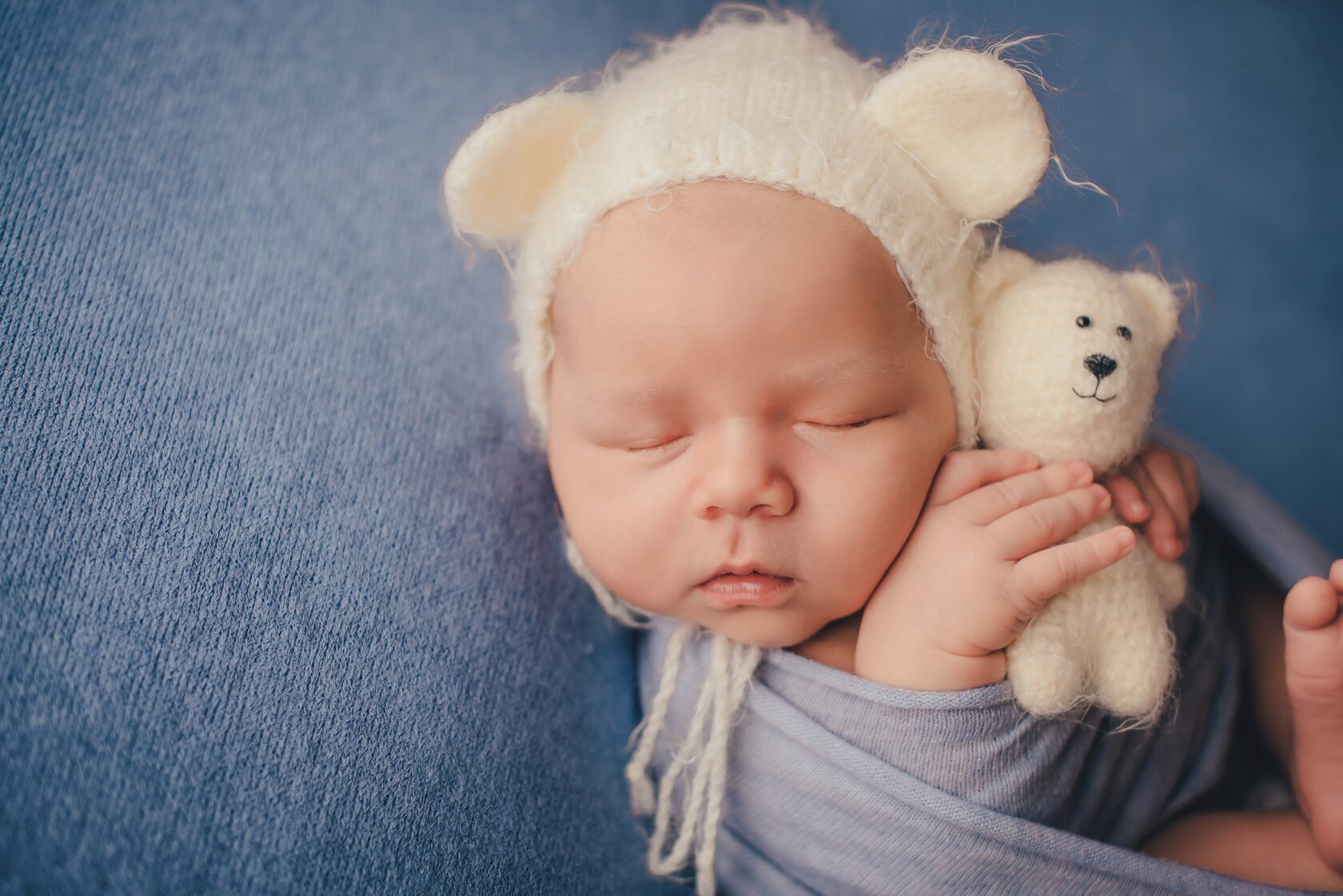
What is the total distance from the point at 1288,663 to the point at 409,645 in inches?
31.8

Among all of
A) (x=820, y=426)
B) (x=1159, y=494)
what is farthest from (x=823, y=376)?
(x=1159, y=494)

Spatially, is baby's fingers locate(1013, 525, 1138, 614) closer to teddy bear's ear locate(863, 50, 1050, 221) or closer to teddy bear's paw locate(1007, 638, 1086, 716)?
Result: teddy bear's paw locate(1007, 638, 1086, 716)

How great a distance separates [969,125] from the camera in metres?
0.81

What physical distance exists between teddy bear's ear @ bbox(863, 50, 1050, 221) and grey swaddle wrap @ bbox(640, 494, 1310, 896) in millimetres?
469

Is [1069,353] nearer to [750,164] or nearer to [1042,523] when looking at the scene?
[1042,523]

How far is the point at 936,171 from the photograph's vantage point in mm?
851

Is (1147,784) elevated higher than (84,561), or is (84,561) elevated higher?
(84,561)

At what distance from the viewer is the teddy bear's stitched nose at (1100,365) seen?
788 millimetres

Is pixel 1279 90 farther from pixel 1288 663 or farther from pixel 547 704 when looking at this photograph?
pixel 547 704

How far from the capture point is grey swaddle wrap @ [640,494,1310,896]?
2.61 ft

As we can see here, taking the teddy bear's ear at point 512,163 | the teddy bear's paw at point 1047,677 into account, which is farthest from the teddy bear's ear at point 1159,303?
the teddy bear's ear at point 512,163

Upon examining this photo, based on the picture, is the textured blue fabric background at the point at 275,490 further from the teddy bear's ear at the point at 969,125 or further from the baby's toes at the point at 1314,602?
the baby's toes at the point at 1314,602

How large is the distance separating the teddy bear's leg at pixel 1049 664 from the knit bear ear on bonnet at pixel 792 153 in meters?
0.19

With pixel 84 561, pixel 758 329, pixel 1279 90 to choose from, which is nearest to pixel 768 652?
pixel 758 329
